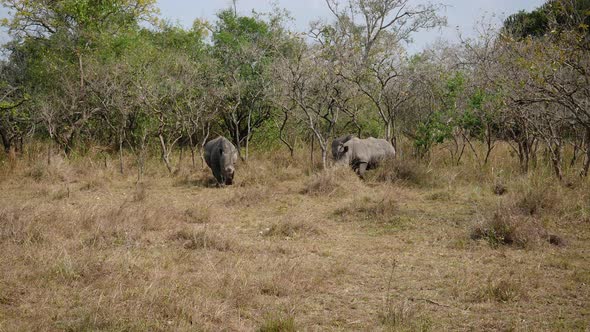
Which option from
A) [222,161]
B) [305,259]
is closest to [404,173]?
[222,161]

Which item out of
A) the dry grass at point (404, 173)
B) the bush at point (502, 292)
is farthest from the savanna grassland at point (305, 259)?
the dry grass at point (404, 173)

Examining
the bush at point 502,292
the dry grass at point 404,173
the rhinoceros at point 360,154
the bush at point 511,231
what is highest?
the rhinoceros at point 360,154

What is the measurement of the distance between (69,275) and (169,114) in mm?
11463

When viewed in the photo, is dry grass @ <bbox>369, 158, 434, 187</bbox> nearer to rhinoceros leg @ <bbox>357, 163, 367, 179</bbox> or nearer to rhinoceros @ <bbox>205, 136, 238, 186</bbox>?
rhinoceros leg @ <bbox>357, 163, 367, 179</bbox>

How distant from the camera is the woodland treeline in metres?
15.6

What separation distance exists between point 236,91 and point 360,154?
15.4 feet

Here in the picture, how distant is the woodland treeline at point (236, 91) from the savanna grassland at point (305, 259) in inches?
122

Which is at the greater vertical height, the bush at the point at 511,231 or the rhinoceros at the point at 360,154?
the rhinoceros at the point at 360,154

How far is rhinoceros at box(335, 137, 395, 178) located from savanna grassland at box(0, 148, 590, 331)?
6.54ft

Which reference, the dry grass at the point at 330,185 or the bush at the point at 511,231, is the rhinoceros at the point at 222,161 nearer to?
the dry grass at the point at 330,185

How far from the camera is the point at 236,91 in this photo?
691 inches

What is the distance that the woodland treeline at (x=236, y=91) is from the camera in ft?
51.1

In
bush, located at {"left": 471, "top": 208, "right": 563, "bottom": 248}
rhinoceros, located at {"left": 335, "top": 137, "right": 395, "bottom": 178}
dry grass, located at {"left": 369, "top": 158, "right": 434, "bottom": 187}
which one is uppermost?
rhinoceros, located at {"left": 335, "top": 137, "right": 395, "bottom": 178}

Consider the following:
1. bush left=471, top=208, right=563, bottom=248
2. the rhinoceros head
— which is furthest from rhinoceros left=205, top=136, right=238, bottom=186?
bush left=471, top=208, right=563, bottom=248
